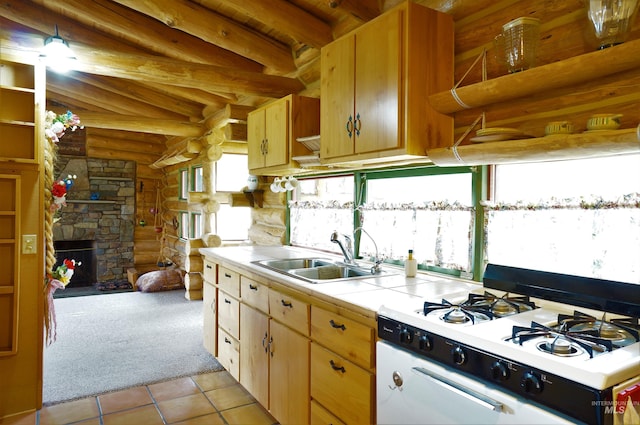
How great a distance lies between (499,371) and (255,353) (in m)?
1.89

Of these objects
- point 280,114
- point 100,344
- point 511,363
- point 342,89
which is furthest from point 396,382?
point 100,344

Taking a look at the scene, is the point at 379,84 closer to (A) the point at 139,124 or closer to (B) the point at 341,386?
(B) the point at 341,386

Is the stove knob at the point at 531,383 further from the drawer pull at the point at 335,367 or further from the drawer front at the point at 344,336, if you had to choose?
the drawer pull at the point at 335,367

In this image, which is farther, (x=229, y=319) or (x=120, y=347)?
(x=120, y=347)

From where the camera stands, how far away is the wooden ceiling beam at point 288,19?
3.14 metres

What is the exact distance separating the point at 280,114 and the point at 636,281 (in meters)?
2.42

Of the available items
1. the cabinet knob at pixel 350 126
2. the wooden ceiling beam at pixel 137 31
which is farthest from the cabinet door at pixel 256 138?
the cabinet knob at pixel 350 126

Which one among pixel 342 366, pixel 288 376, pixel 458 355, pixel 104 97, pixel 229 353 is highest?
pixel 104 97

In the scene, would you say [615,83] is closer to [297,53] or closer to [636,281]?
[636,281]

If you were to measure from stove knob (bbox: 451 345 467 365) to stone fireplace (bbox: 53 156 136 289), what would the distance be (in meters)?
7.34

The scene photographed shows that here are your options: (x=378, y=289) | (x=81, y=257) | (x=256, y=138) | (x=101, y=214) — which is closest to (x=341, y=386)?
(x=378, y=289)

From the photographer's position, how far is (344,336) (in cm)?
199

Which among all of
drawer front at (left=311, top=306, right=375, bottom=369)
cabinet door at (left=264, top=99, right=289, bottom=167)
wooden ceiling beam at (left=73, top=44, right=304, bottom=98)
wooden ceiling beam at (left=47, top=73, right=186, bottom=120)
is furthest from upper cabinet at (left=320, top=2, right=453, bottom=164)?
wooden ceiling beam at (left=47, top=73, right=186, bottom=120)

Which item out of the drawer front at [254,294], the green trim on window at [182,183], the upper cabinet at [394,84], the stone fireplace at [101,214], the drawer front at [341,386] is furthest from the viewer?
the stone fireplace at [101,214]
